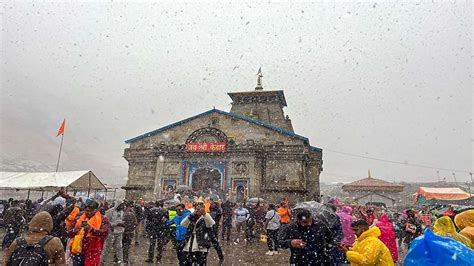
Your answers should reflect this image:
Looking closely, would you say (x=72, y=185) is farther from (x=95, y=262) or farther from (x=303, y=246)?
(x=303, y=246)

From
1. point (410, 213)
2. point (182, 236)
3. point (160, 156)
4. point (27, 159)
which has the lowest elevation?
point (182, 236)

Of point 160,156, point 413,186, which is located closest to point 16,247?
point 160,156

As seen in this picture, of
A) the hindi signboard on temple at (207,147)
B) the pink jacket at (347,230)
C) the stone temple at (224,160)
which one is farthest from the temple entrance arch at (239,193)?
the pink jacket at (347,230)

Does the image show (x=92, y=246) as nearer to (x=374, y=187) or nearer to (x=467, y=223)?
(x=467, y=223)

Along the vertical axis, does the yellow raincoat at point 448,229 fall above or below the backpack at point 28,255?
above

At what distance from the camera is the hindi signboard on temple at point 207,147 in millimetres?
28352

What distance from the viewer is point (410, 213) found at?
895cm

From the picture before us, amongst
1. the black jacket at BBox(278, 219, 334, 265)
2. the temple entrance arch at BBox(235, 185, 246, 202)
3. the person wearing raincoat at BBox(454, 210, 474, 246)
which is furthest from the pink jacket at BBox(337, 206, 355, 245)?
the temple entrance arch at BBox(235, 185, 246, 202)

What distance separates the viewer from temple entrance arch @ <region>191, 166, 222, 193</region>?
30.2 meters

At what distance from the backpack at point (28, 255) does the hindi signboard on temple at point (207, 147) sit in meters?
24.3

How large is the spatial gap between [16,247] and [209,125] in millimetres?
26689

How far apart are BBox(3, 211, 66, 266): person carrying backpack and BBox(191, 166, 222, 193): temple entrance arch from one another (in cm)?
2582

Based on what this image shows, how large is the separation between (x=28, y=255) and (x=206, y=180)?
90.2 ft

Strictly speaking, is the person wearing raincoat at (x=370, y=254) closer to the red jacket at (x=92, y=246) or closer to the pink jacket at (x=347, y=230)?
the pink jacket at (x=347, y=230)
